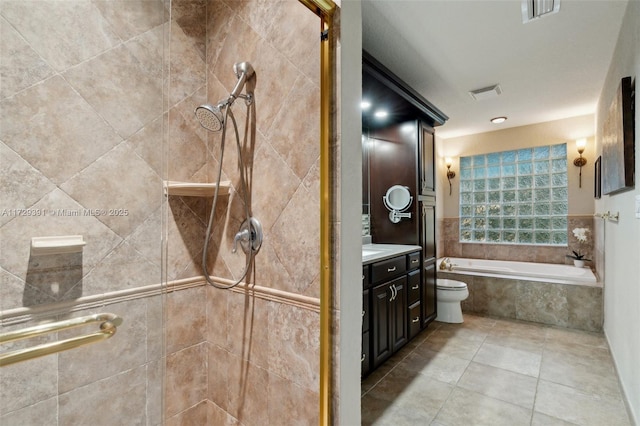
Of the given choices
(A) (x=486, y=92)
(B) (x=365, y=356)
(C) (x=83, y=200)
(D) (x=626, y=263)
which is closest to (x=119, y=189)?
(C) (x=83, y=200)

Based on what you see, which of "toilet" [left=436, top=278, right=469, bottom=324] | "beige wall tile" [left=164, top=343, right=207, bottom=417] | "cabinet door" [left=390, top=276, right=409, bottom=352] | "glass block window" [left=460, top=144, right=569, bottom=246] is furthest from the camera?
"glass block window" [left=460, top=144, right=569, bottom=246]

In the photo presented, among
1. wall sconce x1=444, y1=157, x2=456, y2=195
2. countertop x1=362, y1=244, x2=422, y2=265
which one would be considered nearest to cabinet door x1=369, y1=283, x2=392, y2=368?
countertop x1=362, y1=244, x2=422, y2=265

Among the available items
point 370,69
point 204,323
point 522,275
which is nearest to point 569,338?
point 522,275

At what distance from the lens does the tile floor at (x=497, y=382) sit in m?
1.85

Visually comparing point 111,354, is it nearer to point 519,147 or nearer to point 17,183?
point 17,183

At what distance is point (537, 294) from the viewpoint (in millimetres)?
3418

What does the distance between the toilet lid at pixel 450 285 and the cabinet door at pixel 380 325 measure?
1.37 meters

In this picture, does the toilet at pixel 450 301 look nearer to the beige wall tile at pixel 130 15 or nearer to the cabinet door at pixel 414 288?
the cabinet door at pixel 414 288

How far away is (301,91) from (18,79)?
93 cm

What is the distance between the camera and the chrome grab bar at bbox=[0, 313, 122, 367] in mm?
985

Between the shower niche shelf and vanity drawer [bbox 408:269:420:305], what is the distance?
197 cm

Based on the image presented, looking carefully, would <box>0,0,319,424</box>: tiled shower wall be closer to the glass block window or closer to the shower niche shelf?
the shower niche shelf

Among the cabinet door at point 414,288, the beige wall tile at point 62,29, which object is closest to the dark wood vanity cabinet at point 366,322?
the cabinet door at point 414,288

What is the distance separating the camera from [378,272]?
2242 mm
